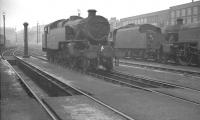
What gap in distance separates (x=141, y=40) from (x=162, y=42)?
1.82m

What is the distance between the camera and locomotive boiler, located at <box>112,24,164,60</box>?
22.9 metres

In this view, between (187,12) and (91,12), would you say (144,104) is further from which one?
(187,12)

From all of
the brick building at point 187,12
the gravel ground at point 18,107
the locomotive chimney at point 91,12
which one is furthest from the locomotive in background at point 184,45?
the brick building at point 187,12

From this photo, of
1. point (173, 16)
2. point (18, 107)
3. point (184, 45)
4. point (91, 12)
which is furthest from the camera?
point (173, 16)

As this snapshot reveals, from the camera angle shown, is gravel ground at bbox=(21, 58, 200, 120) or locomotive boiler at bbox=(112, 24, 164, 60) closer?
gravel ground at bbox=(21, 58, 200, 120)

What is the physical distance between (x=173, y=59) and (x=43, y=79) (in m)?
12.0

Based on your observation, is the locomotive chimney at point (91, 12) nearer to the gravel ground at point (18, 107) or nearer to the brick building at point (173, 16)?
the gravel ground at point (18, 107)

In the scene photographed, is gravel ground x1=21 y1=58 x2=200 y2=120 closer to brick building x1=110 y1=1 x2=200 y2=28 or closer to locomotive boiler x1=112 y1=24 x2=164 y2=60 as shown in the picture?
locomotive boiler x1=112 y1=24 x2=164 y2=60

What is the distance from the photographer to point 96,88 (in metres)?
10.0

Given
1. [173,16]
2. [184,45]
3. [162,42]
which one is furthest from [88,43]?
[173,16]

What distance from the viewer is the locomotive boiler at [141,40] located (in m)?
22.9

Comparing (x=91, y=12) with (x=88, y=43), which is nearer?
(x=88, y=43)

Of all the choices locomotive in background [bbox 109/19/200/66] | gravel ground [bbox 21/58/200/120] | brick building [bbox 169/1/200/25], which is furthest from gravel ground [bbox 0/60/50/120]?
brick building [bbox 169/1/200/25]

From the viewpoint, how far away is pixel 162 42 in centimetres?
2264
